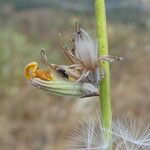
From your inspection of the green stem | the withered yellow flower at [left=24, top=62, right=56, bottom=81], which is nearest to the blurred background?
the withered yellow flower at [left=24, top=62, right=56, bottom=81]

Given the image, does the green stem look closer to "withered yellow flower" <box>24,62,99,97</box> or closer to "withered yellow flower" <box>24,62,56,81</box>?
"withered yellow flower" <box>24,62,99,97</box>

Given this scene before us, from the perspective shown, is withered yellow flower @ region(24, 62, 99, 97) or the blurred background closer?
withered yellow flower @ region(24, 62, 99, 97)

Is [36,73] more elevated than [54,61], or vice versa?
[54,61]

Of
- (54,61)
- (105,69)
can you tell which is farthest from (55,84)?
(54,61)

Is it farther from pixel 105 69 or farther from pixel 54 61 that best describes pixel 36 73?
pixel 54 61

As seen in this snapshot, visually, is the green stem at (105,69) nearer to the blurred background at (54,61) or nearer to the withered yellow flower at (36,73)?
the withered yellow flower at (36,73)

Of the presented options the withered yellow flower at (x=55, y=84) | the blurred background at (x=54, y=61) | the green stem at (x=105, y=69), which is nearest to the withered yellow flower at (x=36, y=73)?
the withered yellow flower at (x=55, y=84)
